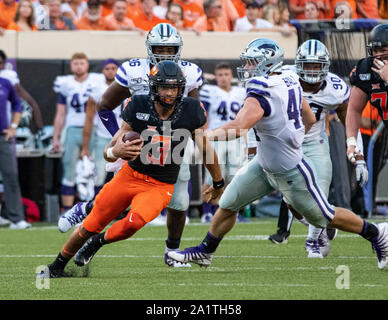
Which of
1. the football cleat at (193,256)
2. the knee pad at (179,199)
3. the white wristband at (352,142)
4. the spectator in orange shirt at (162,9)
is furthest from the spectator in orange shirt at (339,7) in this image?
the football cleat at (193,256)

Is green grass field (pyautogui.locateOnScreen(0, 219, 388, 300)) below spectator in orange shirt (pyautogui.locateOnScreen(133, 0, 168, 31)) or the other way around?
below

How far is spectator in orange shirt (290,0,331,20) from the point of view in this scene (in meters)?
12.2

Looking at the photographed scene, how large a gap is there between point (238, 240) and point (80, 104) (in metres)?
3.24

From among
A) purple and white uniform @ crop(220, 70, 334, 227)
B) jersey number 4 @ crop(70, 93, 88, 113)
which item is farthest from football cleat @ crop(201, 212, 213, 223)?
purple and white uniform @ crop(220, 70, 334, 227)

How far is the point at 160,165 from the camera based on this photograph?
5.91 meters

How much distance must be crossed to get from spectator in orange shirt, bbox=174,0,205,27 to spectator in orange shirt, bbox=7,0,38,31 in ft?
7.00

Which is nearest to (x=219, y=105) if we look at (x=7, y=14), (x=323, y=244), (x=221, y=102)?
(x=221, y=102)

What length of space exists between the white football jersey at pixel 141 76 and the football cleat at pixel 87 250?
4.72 ft

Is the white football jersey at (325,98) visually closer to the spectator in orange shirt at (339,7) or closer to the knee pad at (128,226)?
the knee pad at (128,226)

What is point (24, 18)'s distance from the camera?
11.8 metres

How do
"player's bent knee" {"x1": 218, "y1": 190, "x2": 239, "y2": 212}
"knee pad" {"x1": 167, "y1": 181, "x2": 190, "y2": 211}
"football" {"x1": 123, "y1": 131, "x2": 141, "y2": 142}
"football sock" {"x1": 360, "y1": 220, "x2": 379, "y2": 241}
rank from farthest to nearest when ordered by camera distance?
"knee pad" {"x1": 167, "y1": 181, "x2": 190, "y2": 211} < "player's bent knee" {"x1": 218, "y1": 190, "x2": 239, "y2": 212} < "football sock" {"x1": 360, "y1": 220, "x2": 379, "y2": 241} < "football" {"x1": 123, "y1": 131, "x2": 141, "y2": 142}

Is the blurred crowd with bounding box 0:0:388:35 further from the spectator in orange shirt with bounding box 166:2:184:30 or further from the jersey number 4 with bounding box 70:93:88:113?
the jersey number 4 with bounding box 70:93:88:113

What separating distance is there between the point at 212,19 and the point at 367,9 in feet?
6.92
